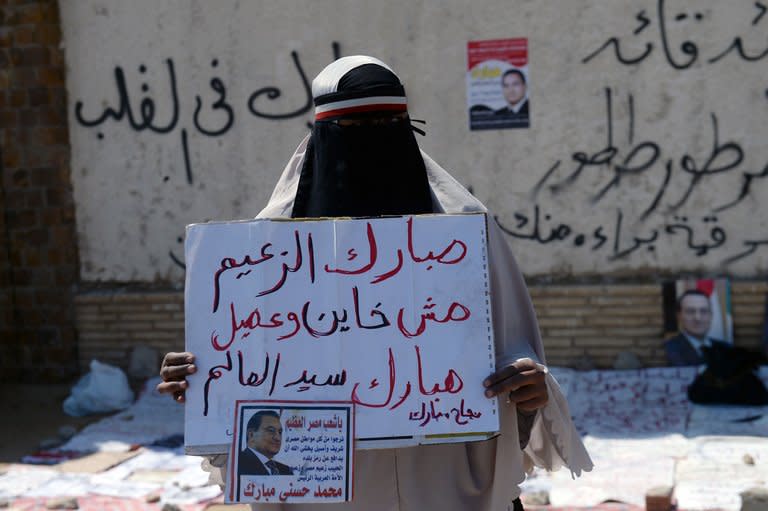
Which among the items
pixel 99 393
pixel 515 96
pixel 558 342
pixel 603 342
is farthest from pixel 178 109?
pixel 603 342

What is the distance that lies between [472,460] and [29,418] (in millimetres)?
5565

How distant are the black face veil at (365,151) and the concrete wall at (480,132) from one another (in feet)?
16.0

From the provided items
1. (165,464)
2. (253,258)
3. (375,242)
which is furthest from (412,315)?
(165,464)

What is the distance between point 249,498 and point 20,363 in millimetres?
6409

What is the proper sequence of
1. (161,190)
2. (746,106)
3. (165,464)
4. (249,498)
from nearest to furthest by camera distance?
(249,498), (165,464), (746,106), (161,190)

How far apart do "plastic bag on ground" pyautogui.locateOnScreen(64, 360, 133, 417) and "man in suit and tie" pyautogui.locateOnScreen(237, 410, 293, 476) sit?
17.7 ft

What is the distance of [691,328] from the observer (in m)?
6.93

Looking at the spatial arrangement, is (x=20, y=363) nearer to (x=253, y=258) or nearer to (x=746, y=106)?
(x=746, y=106)

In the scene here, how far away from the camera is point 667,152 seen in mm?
7035

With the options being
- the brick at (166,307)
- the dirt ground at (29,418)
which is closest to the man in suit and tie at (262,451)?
the dirt ground at (29,418)

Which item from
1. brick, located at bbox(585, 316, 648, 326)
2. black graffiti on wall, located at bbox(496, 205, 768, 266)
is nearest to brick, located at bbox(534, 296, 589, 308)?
brick, located at bbox(585, 316, 648, 326)

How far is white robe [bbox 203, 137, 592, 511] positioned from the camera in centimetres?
238

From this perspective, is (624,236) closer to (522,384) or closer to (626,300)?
(626,300)

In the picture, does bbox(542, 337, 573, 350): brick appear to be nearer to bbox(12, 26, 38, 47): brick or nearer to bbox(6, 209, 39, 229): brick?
bbox(6, 209, 39, 229): brick
